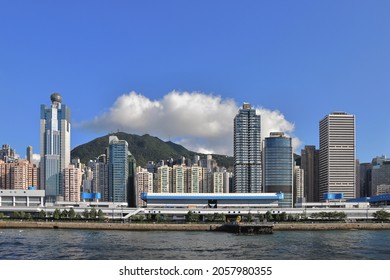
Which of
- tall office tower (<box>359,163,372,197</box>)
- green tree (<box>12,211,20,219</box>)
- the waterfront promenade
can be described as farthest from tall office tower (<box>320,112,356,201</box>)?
green tree (<box>12,211,20,219</box>)

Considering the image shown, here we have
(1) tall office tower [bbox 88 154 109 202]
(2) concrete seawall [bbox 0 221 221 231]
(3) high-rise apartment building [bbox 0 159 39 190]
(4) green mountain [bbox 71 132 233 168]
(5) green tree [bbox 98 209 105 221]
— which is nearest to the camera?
(2) concrete seawall [bbox 0 221 221 231]

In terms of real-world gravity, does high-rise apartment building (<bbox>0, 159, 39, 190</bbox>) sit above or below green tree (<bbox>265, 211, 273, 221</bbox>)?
above

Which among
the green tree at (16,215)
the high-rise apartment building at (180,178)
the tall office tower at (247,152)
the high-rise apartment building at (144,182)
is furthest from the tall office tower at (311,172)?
the green tree at (16,215)

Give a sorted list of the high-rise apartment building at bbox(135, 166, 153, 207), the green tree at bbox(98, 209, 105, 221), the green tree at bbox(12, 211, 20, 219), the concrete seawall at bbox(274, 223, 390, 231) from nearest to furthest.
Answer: the concrete seawall at bbox(274, 223, 390, 231) → the green tree at bbox(98, 209, 105, 221) → the green tree at bbox(12, 211, 20, 219) → the high-rise apartment building at bbox(135, 166, 153, 207)

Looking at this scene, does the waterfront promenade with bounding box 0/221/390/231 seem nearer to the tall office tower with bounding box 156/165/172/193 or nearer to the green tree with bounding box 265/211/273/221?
the green tree with bounding box 265/211/273/221

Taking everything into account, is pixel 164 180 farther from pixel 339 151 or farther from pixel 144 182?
pixel 339 151

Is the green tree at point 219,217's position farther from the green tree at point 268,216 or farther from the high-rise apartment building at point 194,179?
the high-rise apartment building at point 194,179
